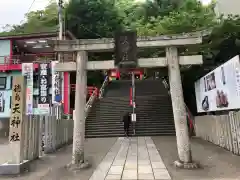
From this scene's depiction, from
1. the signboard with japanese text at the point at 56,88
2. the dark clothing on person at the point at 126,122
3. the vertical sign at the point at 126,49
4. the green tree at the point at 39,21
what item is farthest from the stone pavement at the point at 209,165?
the green tree at the point at 39,21

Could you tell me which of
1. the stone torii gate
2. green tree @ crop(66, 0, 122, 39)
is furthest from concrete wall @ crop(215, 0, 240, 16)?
the stone torii gate

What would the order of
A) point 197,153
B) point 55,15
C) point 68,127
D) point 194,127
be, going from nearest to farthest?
point 197,153, point 68,127, point 194,127, point 55,15

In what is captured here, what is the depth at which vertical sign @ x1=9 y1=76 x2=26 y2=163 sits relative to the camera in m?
7.95

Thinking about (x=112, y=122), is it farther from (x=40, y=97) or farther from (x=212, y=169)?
(x=212, y=169)

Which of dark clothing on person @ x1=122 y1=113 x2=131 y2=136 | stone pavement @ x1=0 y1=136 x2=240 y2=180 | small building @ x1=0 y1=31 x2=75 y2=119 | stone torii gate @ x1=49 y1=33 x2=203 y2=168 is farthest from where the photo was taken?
small building @ x1=0 y1=31 x2=75 y2=119

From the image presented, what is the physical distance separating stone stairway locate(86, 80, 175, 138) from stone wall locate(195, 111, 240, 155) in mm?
3368

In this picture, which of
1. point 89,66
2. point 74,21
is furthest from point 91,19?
point 89,66

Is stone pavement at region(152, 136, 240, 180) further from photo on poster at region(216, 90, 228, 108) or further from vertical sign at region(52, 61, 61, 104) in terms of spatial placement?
vertical sign at region(52, 61, 61, 104)

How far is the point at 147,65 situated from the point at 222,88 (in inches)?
159

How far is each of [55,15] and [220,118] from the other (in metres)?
29.6

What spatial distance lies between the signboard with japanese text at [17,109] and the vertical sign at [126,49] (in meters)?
3.24

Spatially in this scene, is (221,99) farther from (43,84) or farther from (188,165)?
(43,84)

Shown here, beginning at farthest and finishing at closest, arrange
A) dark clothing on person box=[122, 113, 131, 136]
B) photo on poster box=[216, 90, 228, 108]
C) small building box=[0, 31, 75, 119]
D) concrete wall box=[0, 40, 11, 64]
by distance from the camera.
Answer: concrete wall box=[0, 40, 11, 64] < small building box=[0, 31, 75, 119] < dark clothing on person box=[122, 113, 131, 136] < photo on poster box=[216, 90, 228, 108]

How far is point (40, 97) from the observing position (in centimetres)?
2025
